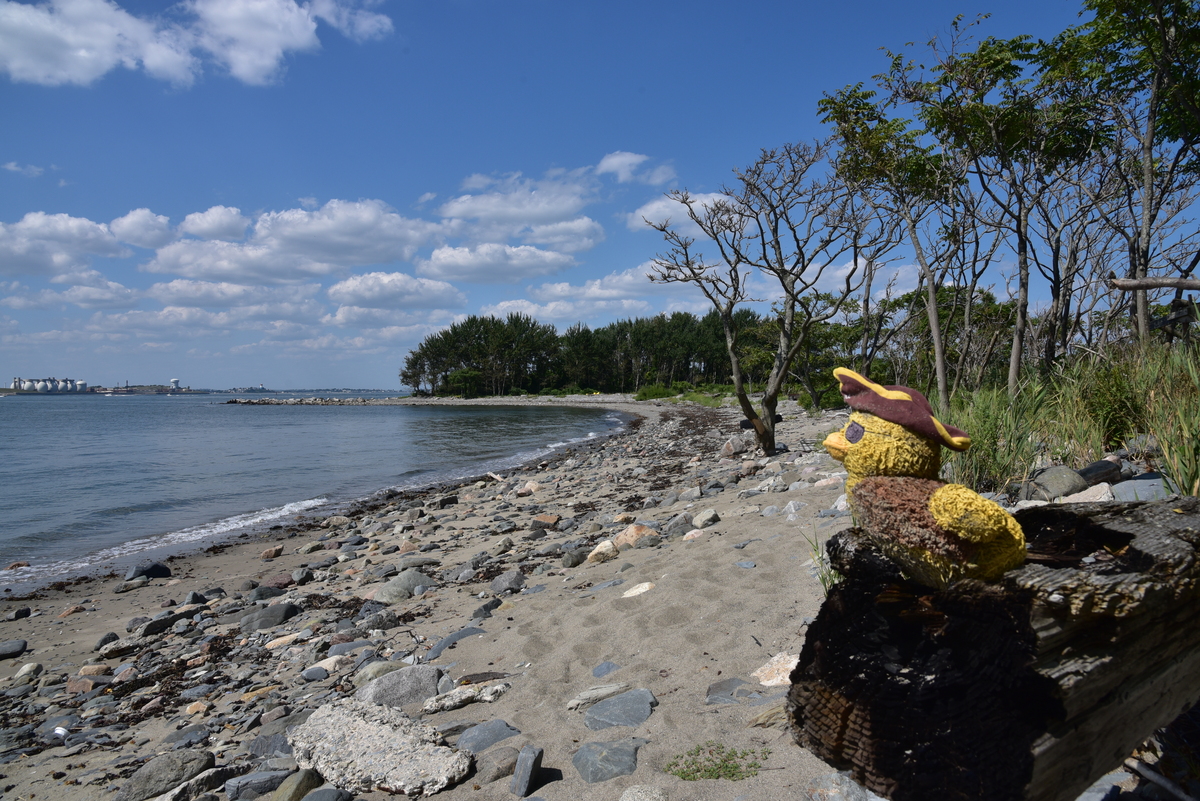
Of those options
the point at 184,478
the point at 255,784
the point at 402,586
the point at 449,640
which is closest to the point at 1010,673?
→ the point at 255,784

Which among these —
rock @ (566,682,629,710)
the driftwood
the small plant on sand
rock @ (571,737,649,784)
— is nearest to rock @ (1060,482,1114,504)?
the driftwood

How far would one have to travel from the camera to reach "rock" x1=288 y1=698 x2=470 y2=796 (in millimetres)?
2930

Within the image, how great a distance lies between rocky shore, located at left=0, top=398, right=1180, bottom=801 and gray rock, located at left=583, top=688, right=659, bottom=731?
1 centimetres

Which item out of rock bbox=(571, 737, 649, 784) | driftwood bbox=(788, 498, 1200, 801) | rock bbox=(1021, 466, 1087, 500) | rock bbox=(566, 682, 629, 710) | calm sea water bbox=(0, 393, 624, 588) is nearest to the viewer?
driftwood bbox=(788, 498, 1200, 801)

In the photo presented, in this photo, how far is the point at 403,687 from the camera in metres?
4.11

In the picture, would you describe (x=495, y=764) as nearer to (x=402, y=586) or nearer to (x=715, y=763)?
(x=715, y=763)

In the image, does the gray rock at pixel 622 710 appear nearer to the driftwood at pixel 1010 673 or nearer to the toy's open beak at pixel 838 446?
the driftwood at pixel 1010 673

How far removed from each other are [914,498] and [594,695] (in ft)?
7.86

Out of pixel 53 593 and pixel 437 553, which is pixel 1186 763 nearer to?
pixel 437 553

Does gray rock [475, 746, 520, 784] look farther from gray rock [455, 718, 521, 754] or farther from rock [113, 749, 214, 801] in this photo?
rock [113, 749, 214, 801]

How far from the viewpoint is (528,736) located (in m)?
3.21

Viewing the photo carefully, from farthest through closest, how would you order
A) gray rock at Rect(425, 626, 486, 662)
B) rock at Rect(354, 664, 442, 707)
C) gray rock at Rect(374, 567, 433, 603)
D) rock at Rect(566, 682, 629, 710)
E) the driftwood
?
gray rock at Rect(374, 567, 433, 603)
gray rock at Rect(425, 626, 486, 662)
rock at Rect(354, 664, 442, 707)
rock at Rect(566, 682, 629, 710)
the driftwood

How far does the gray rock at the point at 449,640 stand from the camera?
4.83 metres

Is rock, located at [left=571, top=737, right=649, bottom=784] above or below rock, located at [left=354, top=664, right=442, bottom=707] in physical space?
above
